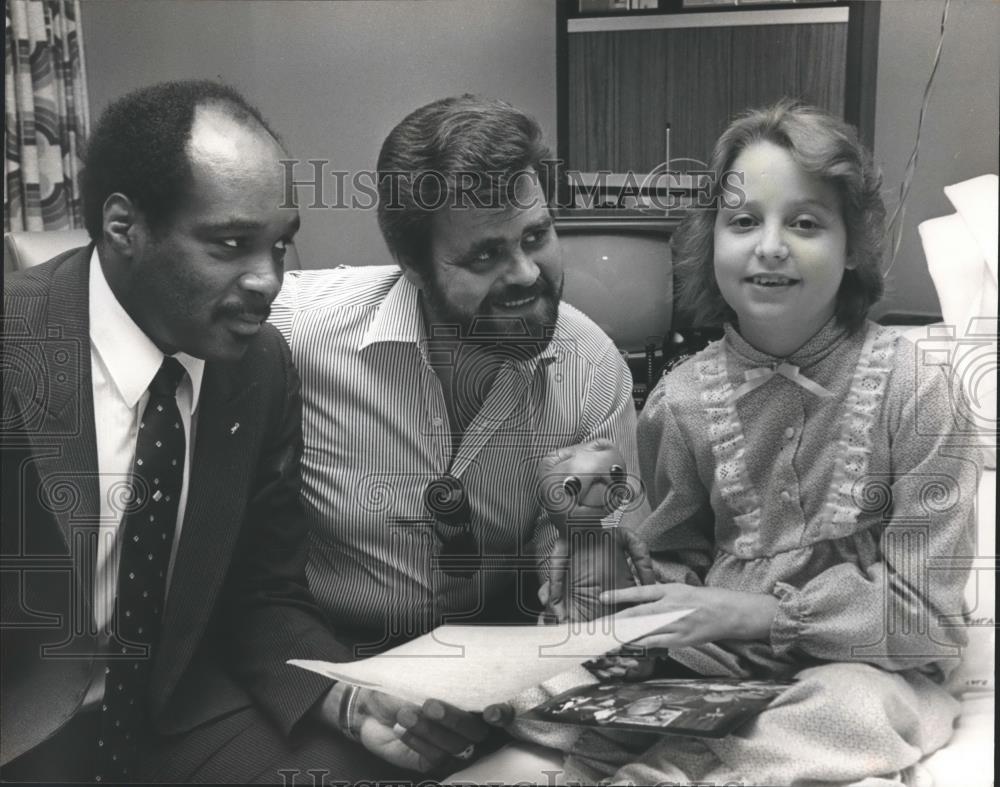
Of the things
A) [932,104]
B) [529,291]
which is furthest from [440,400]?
[932,104]

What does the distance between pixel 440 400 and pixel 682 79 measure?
499mm

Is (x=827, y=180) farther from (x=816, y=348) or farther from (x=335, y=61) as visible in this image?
(x=335, y=61)

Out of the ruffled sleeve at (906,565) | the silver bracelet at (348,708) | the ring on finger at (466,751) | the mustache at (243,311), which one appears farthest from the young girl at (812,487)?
the mustache at (243,311)

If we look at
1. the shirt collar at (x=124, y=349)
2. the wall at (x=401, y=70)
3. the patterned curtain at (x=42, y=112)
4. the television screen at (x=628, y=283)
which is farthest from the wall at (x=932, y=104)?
the patterned curtain at (x=42, y=112)

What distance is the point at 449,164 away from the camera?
1378mm

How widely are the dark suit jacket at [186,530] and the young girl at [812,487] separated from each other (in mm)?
423

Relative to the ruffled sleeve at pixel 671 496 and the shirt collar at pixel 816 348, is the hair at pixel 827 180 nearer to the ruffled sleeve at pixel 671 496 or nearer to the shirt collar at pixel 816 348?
the shirt collar at pixel 816 348

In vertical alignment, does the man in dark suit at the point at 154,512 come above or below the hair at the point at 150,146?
below

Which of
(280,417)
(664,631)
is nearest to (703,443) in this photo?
(664,631)

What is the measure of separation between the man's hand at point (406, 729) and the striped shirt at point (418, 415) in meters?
0.15

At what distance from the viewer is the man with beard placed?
4.58ft

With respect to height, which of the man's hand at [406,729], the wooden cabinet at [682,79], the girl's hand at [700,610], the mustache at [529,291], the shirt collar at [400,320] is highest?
the wooden cabinet at [682,79]

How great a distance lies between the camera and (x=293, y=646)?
1447 mm

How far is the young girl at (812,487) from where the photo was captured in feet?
4.47
